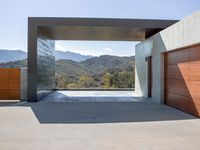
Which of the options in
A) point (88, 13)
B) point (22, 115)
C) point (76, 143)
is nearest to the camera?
point (76, 143)

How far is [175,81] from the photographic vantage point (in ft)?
35.2

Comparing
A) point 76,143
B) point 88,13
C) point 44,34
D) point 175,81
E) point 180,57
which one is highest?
point 88,13

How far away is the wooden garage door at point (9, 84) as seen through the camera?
13680 millimetres

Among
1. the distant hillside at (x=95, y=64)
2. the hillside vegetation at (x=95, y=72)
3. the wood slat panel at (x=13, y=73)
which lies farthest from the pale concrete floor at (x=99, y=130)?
the distant hillside at (x=95, y=64)

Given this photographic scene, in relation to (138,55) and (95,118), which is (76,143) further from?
(138,55)

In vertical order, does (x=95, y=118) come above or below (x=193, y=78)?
below

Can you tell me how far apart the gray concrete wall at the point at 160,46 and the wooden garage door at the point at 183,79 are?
1.00 ft

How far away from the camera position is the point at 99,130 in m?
6.60

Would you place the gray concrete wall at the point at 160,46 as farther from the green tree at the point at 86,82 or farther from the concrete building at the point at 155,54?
the green tree at the point at 86,82

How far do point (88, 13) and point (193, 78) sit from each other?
7334 millimetres

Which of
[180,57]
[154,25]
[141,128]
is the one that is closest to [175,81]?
[180,57]

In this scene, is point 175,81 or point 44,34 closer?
point 175,81

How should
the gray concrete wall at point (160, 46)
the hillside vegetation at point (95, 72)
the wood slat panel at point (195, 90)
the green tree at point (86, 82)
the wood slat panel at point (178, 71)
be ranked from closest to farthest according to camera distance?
the wood slat panel at point (195, 90) → the gray concrete wall at point (160, 46) → the wood slat panel at point (178, 71) → the hillside vegetation at point (95, 72) → the green tree at point (86, 82)

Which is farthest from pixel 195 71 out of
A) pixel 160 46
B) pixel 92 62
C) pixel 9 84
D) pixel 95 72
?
pixel 92 62
